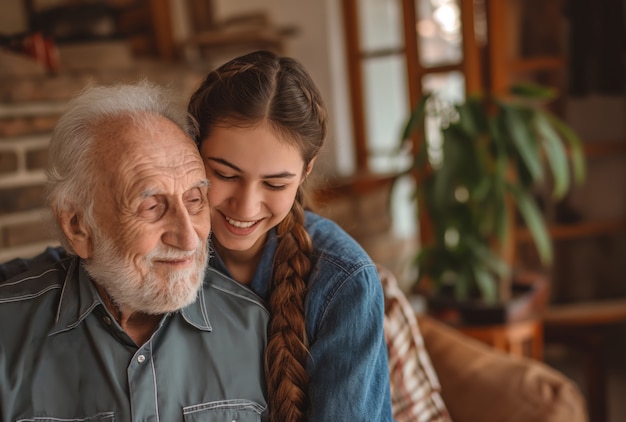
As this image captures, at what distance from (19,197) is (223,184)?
126cm

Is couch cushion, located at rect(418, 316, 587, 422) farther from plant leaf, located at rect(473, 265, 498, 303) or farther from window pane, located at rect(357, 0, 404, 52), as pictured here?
window pane, located at rect(357, 0, 404, 52)

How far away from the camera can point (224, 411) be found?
4.27 ft

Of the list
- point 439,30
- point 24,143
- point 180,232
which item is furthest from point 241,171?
point 439,30

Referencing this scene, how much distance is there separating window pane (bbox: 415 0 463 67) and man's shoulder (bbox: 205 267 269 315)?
7.83ft

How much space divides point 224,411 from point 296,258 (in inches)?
12.6

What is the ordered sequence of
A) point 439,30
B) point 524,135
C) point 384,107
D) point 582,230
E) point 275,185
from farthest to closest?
point 384,107 → point 439,30 → point 582,230 → point 524,135 → point 275,185

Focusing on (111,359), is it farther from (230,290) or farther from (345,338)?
(345,338)

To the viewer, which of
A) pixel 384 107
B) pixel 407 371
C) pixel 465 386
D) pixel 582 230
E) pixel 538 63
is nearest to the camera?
pixel 407 371

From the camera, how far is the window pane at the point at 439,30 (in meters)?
3.65

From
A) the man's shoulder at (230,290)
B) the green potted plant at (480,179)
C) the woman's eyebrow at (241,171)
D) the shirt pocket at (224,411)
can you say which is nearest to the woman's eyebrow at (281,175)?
the woman's eyebrow at (241,171)

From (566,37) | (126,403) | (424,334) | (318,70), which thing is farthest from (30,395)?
(318,70)

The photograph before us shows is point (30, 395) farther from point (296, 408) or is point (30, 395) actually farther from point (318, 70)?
point (318, 70)

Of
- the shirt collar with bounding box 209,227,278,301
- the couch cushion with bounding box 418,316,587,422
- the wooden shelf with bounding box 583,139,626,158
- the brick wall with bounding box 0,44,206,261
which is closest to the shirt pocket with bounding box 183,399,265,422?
the shirt collar with bounding box 209,227,278,301

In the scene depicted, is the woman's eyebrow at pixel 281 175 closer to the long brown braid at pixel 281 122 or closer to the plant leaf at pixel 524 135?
the long brown braid at pixel 281 122
